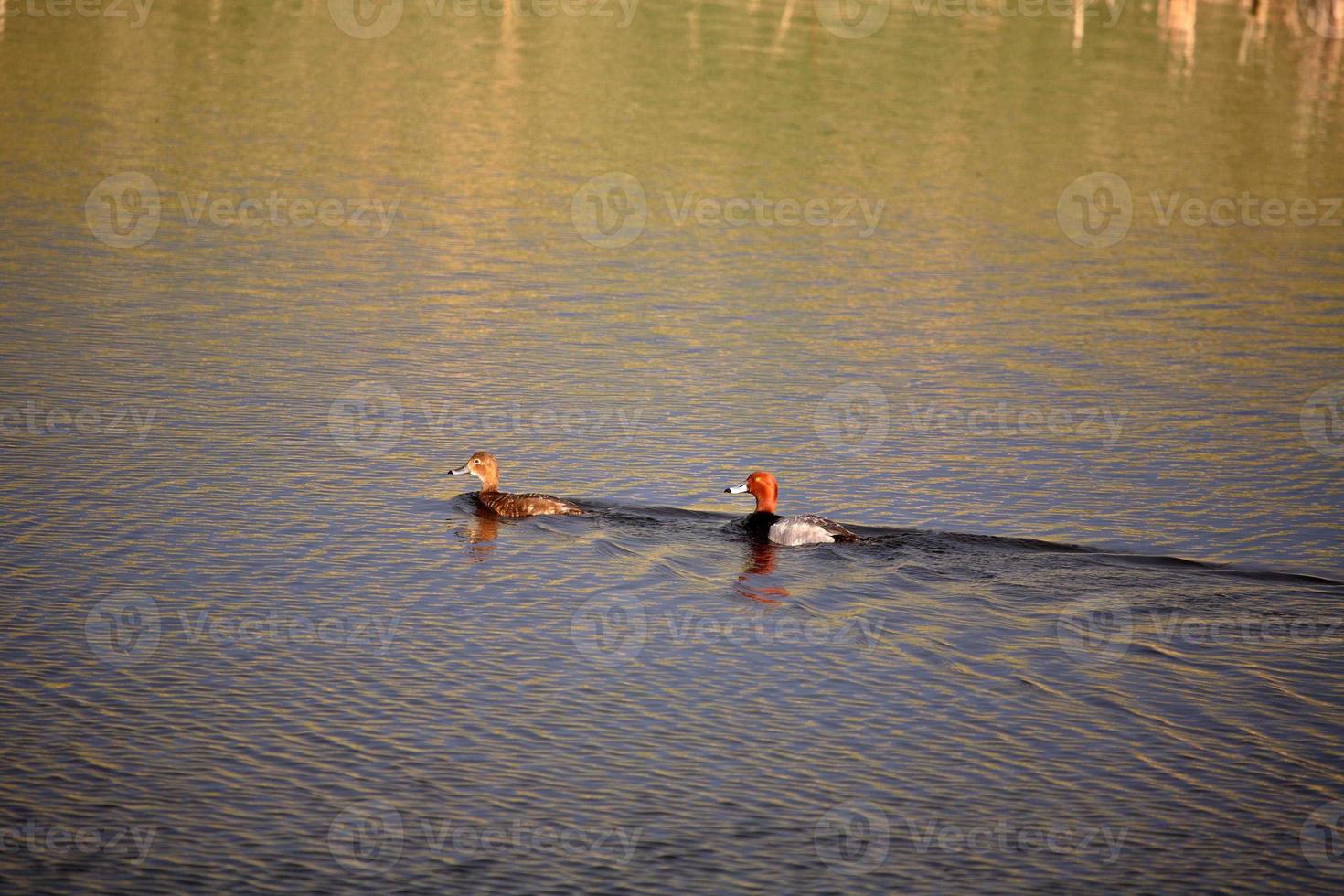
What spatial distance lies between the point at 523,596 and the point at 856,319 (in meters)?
13.9

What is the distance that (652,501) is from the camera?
2075cm

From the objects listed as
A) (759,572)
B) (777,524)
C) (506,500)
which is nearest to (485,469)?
(506,500)

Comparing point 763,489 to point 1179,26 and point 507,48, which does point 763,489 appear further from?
point 1179,26

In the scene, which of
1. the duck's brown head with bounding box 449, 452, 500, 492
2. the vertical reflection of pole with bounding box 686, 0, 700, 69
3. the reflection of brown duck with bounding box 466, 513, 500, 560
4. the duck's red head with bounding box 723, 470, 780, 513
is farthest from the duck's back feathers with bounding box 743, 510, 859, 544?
the vertical reflection of pole with bounding box 686, 0, 700, 69

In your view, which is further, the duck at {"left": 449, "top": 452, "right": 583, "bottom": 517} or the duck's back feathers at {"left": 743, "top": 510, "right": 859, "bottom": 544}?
the duck at {"left": 449, "top": 452, "right": 583, "bottom": 517}

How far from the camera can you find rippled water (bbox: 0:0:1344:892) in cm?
1323

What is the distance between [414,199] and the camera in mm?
37062

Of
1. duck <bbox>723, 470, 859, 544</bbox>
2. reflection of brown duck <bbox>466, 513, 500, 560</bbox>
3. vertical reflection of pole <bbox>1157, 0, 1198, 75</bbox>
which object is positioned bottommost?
reflection of brown duck <bbox>466, 513, 500, 560</bbox>

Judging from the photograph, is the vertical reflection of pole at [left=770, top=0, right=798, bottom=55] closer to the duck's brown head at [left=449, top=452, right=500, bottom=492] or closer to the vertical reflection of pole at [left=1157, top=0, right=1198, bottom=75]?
the vertical reflection of pole at [left=1157, top=0, right=1198, bottom=75]

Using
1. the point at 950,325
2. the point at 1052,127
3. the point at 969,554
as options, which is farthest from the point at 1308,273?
the point at 969,554

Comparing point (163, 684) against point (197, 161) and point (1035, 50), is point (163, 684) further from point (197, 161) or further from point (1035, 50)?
point (1035, 50)

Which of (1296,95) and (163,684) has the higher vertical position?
(1296,95)

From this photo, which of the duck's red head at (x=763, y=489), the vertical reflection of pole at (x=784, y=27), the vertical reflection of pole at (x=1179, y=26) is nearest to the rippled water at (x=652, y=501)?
the duck's red head at (x=763, y=489)

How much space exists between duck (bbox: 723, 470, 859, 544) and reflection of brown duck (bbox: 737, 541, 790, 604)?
182mm
